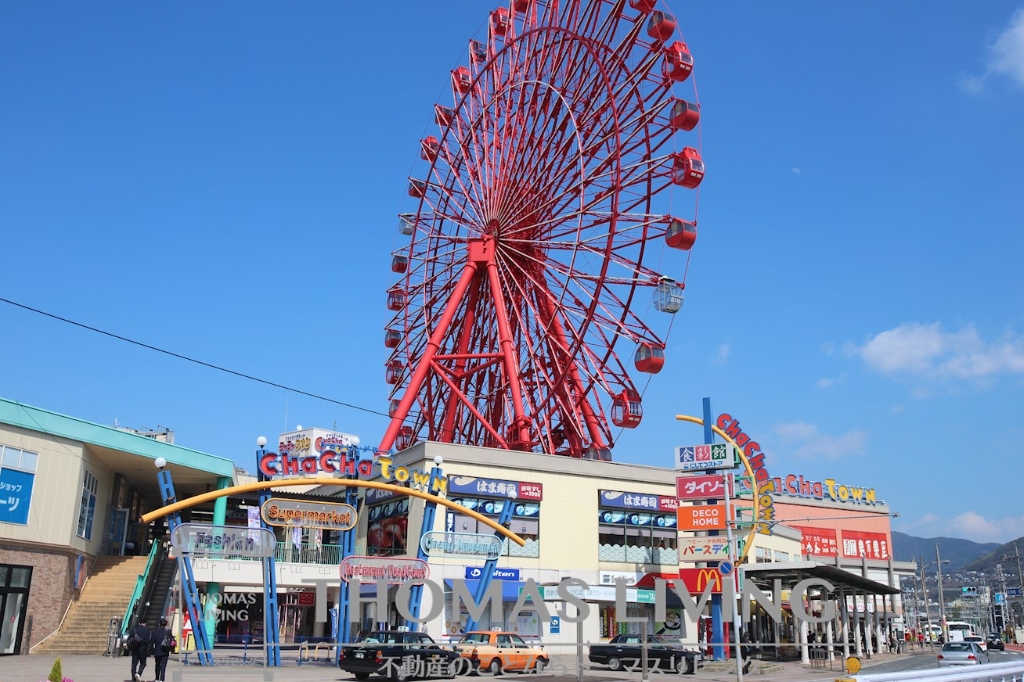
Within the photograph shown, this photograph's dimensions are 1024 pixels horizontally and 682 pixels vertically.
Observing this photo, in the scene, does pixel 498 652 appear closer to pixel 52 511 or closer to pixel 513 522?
pixel 513 522

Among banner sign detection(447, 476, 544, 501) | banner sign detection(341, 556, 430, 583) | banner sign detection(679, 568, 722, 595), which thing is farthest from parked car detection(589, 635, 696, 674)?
banner sign detection(447, 476, 544, 501)

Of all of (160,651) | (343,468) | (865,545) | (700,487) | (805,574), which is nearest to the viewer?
(160,651)

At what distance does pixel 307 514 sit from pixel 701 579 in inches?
698

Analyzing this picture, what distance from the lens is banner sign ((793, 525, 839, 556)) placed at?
8381 centimetres

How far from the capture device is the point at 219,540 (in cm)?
2781

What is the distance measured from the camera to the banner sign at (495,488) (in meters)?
42.5

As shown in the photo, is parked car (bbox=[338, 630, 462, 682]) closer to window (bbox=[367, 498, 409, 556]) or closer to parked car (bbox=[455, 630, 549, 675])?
parked car (bbox=[455, 630, 549, 675])

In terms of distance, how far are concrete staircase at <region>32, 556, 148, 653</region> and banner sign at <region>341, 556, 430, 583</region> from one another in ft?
39.5

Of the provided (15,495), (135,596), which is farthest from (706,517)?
(15,495)

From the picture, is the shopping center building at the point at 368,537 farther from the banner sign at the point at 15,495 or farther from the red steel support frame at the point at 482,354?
the red steel support frame at the point at 482,354

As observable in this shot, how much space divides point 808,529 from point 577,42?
184 feet

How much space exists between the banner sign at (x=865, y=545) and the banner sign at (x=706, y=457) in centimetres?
5247

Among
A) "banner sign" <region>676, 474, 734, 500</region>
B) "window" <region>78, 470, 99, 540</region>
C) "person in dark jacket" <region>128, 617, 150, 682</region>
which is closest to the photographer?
"person in dark jacket" <region>128, 617, 150, 682</region>

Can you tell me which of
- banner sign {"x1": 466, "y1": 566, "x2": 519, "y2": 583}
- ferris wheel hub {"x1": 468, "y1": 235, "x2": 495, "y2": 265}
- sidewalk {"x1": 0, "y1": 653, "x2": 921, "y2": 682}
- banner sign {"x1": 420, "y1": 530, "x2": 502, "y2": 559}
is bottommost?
sidewalk {"x1": 0, "y1": 653, "x2": 921, "y2": 682}
